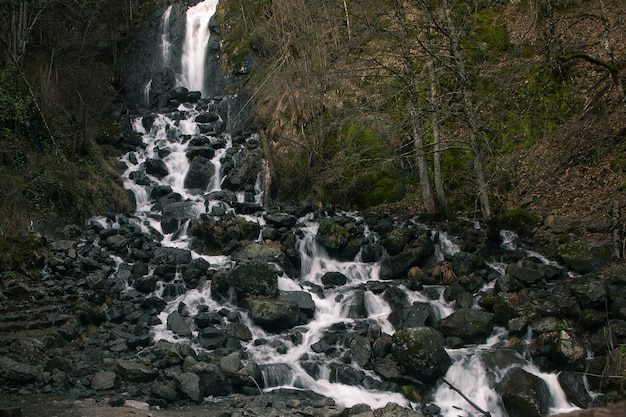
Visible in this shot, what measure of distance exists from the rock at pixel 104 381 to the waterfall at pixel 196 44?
68.1 feet

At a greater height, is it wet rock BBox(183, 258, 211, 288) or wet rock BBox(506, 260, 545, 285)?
wet rock BBox(183, 258, 211, 288)

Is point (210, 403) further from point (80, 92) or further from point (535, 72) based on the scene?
point (80, 92)

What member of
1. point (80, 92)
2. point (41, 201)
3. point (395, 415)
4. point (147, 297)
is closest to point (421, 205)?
point (147, 297)

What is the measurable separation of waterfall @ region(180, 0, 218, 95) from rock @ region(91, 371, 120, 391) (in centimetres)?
2075

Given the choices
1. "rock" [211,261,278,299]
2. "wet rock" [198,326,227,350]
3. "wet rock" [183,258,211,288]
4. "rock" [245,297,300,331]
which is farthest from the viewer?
"wet rock" [183,258,211,288]

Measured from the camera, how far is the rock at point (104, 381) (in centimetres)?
766

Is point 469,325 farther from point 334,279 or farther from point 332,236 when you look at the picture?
point 332,236

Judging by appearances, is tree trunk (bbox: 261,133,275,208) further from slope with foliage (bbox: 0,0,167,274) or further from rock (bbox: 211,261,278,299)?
rock (bbox: 211,261,278,299)

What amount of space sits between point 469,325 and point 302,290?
13.2 ft

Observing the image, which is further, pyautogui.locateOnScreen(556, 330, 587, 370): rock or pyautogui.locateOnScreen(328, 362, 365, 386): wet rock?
pyautogui.locateOnScreen(328, 362, 365, 386): wet rock

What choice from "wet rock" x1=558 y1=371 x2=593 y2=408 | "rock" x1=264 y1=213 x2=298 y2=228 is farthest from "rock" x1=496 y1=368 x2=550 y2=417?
"rock" x1=264 y1=213 x2=298 y2=228

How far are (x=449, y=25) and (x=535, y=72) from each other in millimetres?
5880

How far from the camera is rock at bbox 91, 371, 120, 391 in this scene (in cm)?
766

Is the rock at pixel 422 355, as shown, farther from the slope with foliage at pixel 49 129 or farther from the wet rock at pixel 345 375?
the slope with foliage at pixel 49 129
